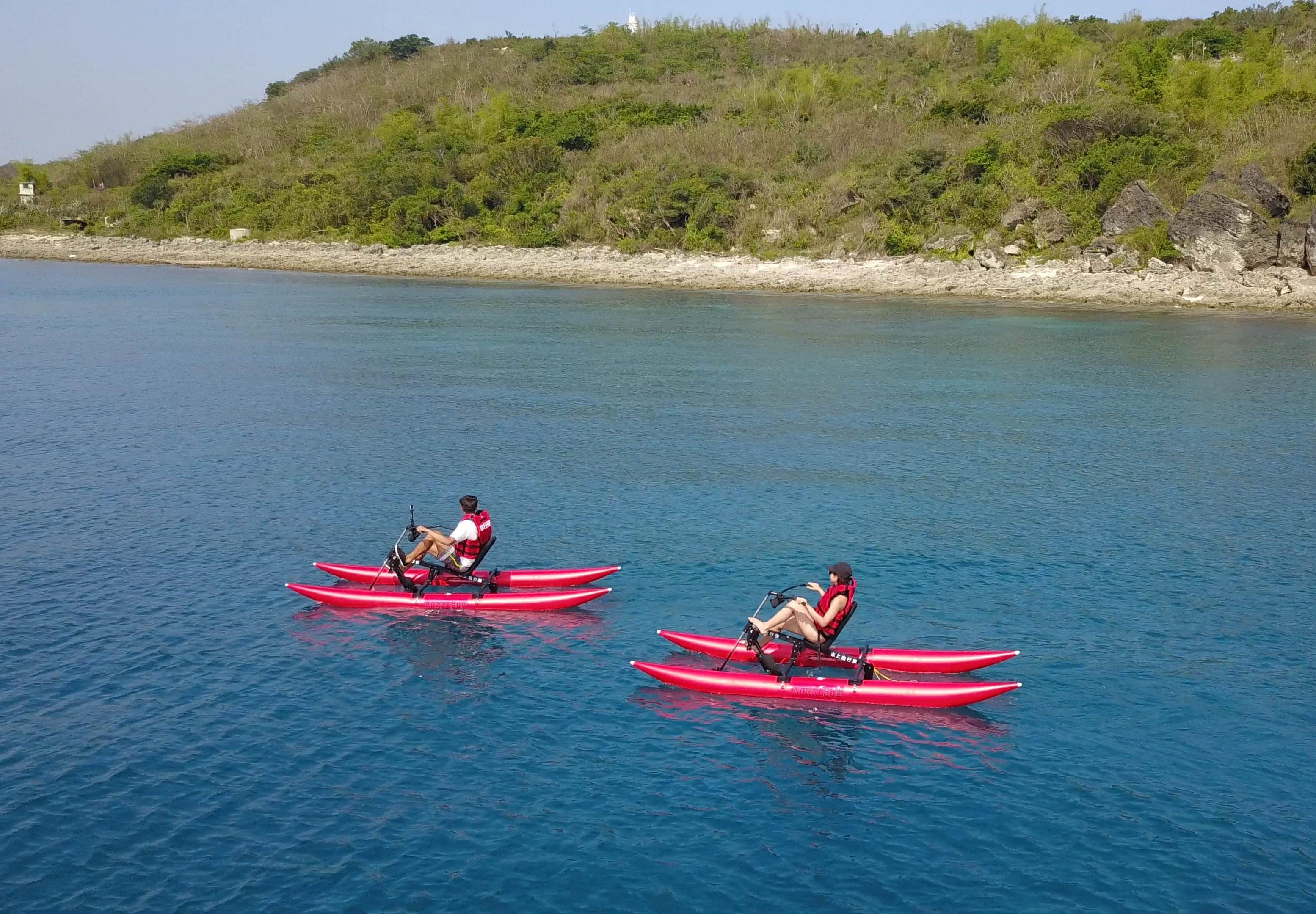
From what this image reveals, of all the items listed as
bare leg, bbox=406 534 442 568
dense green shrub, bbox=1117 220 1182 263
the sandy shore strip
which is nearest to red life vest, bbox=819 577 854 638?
bare leg, bbox=406 534 442 568

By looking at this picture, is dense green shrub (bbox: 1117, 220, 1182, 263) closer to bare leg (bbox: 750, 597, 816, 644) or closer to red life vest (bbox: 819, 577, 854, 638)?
red life vest (bbox: 819, 577, 854, 638)

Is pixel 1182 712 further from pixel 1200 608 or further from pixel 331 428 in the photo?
pixel 331 428

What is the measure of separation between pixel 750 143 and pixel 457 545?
8628 cm

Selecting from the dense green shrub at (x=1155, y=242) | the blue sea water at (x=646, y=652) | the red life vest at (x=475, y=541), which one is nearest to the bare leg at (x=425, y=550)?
the red life vest at (x=475, y=541)

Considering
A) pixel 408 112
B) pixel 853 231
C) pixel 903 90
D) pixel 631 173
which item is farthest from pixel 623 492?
pixel 408 112

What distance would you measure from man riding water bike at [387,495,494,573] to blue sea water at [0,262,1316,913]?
3.96 feet

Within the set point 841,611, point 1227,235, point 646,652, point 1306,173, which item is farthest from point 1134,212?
point 646,652

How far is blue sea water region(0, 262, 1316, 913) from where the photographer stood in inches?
531

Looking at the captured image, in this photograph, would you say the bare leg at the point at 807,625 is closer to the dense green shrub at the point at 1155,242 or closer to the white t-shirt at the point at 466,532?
the white t-shirt at the point at 466,532

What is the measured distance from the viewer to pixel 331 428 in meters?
35.9

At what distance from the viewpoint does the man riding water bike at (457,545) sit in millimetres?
21328

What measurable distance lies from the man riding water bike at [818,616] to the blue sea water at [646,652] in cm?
122

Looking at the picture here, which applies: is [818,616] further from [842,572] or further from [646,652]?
[646,652]

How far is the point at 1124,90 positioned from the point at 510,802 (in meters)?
94.5
